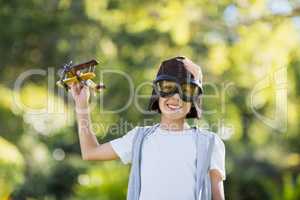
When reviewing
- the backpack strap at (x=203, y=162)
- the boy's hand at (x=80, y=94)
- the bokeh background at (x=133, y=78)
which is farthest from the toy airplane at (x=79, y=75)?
the bokeh background at (x=133, y=78)

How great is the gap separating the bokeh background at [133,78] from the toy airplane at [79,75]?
332 cm

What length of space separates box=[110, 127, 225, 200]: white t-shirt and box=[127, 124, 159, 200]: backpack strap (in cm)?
2

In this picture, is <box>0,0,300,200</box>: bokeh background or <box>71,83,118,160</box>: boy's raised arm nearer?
<box>71,83,118,160</box>: boy's raised arm

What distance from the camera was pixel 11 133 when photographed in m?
10.3

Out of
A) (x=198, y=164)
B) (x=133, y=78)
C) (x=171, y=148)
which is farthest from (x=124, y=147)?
(x=133, y=78)

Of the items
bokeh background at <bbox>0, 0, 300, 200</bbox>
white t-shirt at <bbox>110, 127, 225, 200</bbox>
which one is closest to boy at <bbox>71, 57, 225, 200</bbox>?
white t-shirt at <bbox>110, 127, 225, 200</bbox>

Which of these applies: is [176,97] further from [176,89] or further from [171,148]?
[171,148]

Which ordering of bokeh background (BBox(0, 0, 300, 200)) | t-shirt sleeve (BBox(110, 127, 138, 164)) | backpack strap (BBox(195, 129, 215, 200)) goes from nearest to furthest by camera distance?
backpack strap (BBox(195, 129, 215, 200)) < t-shirt sleeve (BBox(110, 127, 138, 164)) < bokeh background (BBox(0, 0, 300, 200))

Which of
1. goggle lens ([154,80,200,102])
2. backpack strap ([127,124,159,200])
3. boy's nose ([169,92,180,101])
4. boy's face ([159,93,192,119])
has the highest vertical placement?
goggle lens ([154,80,200,102])

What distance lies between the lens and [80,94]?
10.6ft

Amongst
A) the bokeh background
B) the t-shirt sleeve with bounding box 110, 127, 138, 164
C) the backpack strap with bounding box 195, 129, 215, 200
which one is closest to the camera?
the backpack strap with bounding box 195, 129, 215, 200

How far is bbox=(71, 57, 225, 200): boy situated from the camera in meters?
3.14

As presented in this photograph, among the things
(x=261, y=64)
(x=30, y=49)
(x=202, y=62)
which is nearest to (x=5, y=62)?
(x=30, y=49)

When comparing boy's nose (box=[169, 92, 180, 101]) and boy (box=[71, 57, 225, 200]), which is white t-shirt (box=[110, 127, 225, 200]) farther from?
boy's nose (box=[169, 92, 180, 101])
